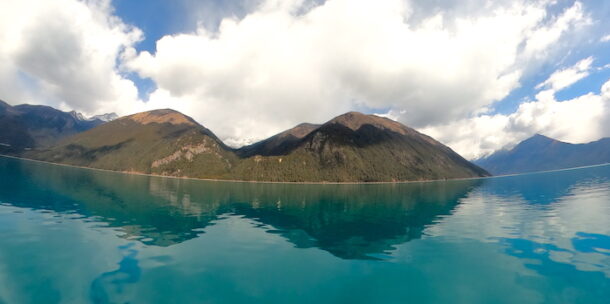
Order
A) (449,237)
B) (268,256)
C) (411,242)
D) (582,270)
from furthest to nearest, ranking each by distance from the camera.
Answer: (449,237), (411,242), (268,256), (582,270)

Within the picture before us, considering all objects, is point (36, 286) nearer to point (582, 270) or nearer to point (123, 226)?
point (123, 226)

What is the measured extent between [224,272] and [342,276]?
13704 millimetres

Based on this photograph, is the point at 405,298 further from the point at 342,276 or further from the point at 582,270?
the point at 582,270

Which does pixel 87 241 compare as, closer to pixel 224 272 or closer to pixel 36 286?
pixel 36 286

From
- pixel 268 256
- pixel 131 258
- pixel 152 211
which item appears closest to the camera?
pixel 131 258

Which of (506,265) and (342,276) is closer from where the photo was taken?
(342,276)

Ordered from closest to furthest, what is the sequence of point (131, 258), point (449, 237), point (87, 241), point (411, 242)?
point (131, 258)
point (87, 241)
point (411, 242)
point (449, 237)

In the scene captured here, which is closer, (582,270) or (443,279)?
(443,279)

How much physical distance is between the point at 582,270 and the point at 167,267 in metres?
49.9

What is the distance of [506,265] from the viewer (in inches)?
1289

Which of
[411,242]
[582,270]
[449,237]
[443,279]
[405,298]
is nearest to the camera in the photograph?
[405,298]

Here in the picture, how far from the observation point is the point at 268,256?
117 feet

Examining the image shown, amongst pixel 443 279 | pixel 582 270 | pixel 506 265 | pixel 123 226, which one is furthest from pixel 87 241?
pixel 582 270

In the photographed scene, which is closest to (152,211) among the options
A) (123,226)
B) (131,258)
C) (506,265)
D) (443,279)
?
(123,226)
